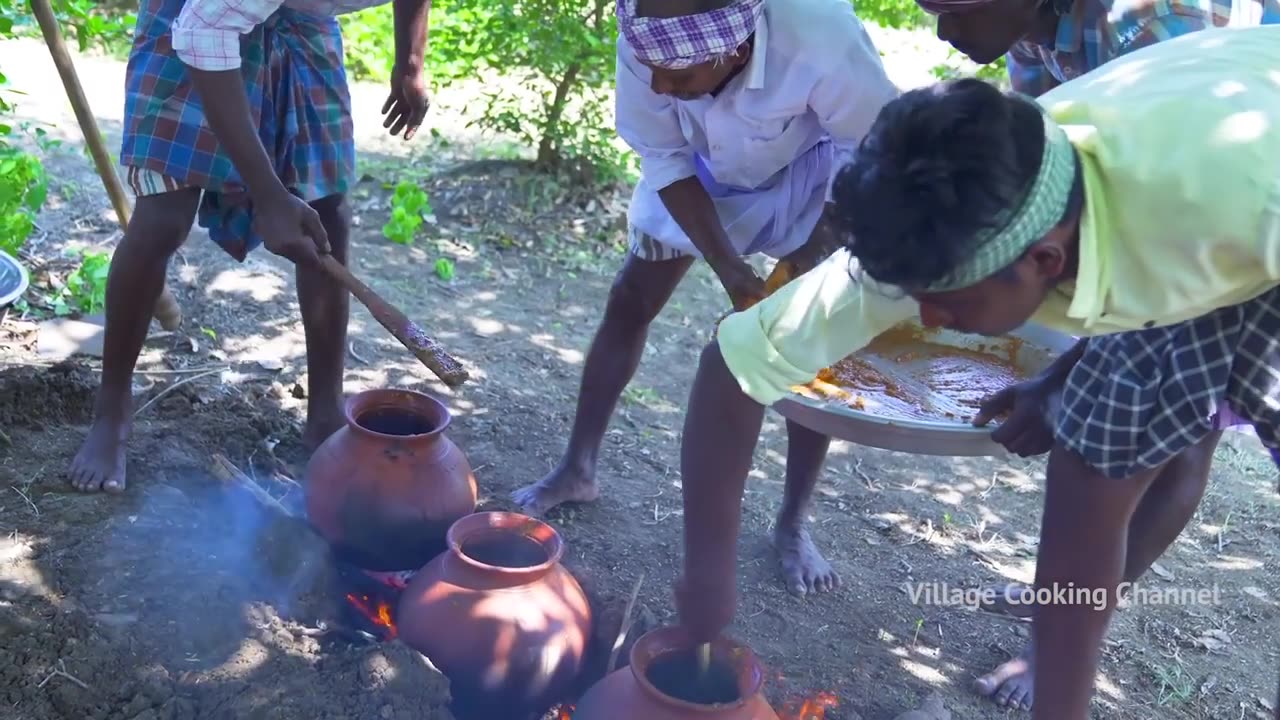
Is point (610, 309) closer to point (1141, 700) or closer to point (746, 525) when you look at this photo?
point (746, 525)

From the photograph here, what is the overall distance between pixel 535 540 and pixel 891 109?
142cm

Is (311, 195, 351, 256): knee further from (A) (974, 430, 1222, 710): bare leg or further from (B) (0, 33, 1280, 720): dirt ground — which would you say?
(A) (974, 430, 1222, 710): bare leg

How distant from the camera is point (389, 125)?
3623 mm

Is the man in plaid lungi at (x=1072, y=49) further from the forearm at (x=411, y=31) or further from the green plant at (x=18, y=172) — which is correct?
the green plant at (x=18, y=172)

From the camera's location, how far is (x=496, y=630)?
237 centimetres

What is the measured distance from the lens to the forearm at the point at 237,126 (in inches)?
103

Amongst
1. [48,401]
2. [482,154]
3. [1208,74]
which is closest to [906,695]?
[1208,74]

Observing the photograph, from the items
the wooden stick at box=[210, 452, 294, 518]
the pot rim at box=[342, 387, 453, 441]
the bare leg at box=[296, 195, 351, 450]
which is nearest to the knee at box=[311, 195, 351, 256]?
the bare leg at box=[296, 195, 351, 450]

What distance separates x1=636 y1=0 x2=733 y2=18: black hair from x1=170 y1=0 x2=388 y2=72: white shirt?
90 centimetres

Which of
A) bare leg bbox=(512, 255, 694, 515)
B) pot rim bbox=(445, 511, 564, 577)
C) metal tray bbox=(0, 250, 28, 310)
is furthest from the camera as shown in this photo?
bare leg bbox=(512, 255, 694, 515)

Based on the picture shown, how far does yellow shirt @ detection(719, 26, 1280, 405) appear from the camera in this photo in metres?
1.60

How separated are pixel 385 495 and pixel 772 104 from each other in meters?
1.32

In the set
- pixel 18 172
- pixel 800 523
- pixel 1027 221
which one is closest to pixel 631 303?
pixel 800 523

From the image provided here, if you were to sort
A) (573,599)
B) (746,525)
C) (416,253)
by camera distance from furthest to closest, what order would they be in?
(416,253) → (746,525) → (573,599)
